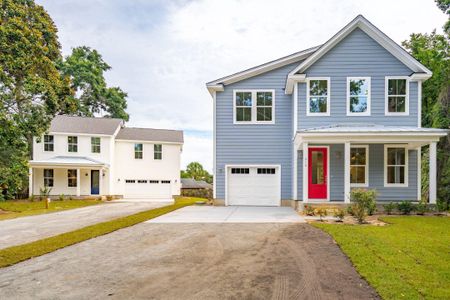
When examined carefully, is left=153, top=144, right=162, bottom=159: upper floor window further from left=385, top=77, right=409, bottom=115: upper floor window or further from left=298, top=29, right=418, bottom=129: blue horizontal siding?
left=385, top=77, right=409, bottom=115: upper floor window

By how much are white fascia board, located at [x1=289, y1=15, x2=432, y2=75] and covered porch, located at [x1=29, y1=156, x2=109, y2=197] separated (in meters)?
17.7

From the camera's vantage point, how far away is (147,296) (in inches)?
156

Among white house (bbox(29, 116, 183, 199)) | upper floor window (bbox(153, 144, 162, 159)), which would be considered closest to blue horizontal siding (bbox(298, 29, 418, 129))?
white house (bbox(29, 116, 183, 199))

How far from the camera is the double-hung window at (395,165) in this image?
13.0 m

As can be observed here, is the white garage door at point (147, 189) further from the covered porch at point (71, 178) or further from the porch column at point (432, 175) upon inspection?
the porch column at point (432, 175)

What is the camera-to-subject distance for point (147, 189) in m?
25.9

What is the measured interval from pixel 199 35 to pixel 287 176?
999cm

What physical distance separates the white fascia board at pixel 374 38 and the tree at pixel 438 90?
157 inches

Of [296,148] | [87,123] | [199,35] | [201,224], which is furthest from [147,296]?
[87,123]

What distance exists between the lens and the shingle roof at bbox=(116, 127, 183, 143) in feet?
86.5

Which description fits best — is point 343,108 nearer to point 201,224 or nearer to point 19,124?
point 201,224

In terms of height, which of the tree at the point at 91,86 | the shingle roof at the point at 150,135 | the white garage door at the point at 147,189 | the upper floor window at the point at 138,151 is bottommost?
the white garage door at the point at 147,189

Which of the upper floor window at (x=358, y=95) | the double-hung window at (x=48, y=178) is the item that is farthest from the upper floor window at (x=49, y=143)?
the upper floor window at (x=358, y=95)

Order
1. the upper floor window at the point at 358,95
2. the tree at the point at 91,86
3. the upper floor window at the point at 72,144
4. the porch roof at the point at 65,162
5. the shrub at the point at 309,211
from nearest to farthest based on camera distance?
the shrub at the point at 309,211 < the upper floor window at the point at 358,95 < the porch roof at the point at 65,162 < the upper floor window at the point at 72,144 < the tree at the point at 91,86
